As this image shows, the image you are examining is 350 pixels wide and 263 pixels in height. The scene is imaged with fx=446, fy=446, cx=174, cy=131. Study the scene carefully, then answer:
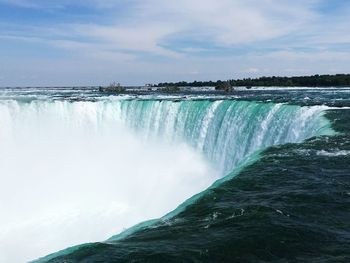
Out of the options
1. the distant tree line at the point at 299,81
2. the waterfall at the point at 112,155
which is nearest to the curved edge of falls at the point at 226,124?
the waterfall at the point at 112,155

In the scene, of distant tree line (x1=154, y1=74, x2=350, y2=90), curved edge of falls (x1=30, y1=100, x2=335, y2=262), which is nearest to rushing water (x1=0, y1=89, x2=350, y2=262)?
curved edge of falls (x1=30, y1=100, x2=335, y2=262)

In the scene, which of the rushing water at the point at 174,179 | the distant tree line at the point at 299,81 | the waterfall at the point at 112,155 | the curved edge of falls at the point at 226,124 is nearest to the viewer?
the rushing water at the point at 174,179

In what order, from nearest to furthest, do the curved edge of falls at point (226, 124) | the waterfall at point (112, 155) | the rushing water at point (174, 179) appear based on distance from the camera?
the rushing water at point (174, 179), the waterfall at point (112, 155), the curved edge of falls at point (226, 124)

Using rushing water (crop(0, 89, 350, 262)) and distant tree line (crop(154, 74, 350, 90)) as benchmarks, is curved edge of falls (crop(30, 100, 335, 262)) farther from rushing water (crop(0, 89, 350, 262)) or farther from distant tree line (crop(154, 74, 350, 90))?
distant tree line (crop(154, 74, 350, 90))

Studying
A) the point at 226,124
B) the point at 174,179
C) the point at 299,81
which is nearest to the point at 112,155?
the point at 174,179

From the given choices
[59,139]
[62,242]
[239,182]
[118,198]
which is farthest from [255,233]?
[59,139]

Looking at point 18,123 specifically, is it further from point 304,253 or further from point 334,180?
point 304,253

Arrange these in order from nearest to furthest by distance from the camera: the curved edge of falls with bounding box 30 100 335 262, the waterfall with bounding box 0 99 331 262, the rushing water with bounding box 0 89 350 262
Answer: the rushing water with bounding box 0 89 350 262 < the waterfall with bounding box 0 99 331 262 < the curved edge of falls with bounding box 30 100 335 262

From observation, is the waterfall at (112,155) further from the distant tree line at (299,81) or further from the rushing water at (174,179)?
the distant tree line at (299,81)

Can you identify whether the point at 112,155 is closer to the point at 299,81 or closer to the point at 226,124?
the point at 226,124
